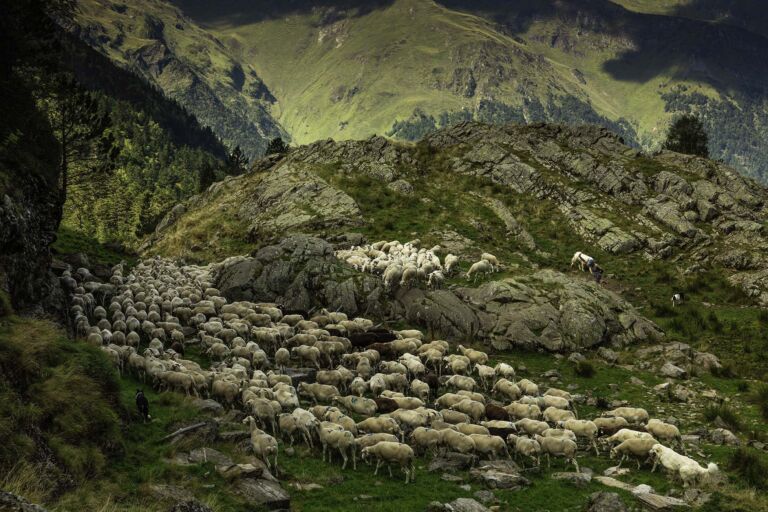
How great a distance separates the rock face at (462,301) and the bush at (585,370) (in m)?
3.15

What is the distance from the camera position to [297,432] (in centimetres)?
1920

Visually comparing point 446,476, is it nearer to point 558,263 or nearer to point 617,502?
point 617,502

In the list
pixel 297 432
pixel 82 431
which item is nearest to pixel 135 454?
pixel 82 431

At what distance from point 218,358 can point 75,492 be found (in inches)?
588

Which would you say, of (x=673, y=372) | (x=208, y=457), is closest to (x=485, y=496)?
(x=208, y=457)

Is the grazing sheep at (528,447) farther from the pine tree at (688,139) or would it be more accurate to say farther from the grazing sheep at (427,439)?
the pine tree at (688,139)

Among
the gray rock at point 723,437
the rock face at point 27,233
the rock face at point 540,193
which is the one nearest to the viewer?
the gray rock at point 723,437

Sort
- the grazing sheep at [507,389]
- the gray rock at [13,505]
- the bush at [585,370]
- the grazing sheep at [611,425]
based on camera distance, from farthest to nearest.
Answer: the bush at [585,370] < the grazing sheep at [507,389] < the grazing sheep at [611,425] < the gray rock at [13,505]

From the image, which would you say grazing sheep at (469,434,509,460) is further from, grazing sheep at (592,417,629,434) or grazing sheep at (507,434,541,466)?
grazing sheep at (592,417,629,434)

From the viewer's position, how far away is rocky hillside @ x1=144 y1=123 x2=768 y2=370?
35.5m

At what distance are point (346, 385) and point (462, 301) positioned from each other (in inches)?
534

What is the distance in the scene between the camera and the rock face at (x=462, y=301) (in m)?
33.4

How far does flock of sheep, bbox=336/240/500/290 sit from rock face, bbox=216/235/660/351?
108 centimetres

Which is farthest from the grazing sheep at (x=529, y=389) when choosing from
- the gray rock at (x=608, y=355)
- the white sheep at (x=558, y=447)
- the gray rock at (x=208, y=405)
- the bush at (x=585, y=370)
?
the gray rock at (x=208, y=405)
